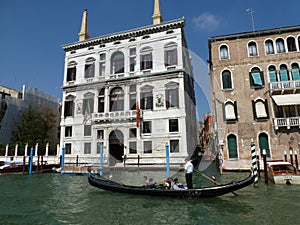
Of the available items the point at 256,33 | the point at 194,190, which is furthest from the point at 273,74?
the point at 194,190

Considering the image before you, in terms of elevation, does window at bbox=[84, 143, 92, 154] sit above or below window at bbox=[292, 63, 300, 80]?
below

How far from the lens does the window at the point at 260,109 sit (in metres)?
12.2

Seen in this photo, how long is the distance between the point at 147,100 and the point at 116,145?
465 cm

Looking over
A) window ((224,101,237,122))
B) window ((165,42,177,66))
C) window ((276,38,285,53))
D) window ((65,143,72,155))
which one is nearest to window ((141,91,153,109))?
window ((165,42,177,66))

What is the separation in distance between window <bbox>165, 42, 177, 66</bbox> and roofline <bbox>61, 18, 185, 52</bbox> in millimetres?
1272

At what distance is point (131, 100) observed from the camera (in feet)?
39.0

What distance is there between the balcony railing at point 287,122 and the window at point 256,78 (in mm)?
2269

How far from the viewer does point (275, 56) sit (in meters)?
12.6

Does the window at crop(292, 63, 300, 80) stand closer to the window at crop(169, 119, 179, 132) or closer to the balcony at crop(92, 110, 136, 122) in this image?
the window at crop(169, 119, 179, 132)


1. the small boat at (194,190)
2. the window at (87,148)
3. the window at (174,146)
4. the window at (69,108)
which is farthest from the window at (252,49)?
the window at (69,108)

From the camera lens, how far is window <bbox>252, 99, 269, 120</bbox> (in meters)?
12.2

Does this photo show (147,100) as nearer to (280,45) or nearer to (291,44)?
(280,45)

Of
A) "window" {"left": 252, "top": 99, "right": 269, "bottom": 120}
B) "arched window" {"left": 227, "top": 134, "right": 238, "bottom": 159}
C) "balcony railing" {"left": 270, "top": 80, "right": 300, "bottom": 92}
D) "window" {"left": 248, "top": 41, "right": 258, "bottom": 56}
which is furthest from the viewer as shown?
"window" {"left": 248, "top": 41, "right": 258, "bottom": 56}

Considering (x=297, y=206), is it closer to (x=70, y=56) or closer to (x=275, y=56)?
(x=275, y=56)
